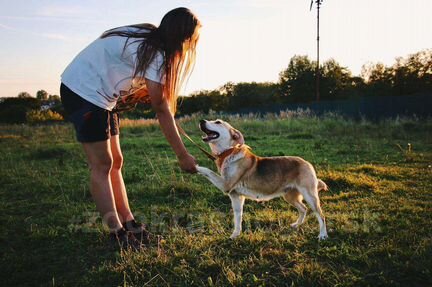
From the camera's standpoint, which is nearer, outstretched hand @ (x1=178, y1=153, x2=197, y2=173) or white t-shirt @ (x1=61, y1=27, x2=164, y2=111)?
white t-shirt @ (x1=61, y1=27, x2=164, y2=111)

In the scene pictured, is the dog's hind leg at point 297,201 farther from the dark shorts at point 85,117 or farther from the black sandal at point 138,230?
the dark shorts at point 85,117

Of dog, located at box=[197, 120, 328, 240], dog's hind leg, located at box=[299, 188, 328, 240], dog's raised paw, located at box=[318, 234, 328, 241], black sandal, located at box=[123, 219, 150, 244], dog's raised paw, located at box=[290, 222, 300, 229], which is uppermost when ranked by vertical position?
dog, located at box=[197, 120, 328, 240]

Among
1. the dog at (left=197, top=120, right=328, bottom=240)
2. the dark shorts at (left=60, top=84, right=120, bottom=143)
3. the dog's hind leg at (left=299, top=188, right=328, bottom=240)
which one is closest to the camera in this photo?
the dark shorts at (left=60, top=84, right=120, bottom=143)

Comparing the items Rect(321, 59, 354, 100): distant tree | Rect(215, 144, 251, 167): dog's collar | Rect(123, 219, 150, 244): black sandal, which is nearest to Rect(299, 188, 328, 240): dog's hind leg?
Rect(215, 144, 251, 167): dog's collar

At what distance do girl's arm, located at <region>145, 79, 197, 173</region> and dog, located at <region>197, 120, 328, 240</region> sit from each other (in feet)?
2.53

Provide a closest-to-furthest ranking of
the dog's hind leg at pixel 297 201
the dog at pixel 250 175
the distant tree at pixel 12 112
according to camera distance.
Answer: the dog at pixel 250 175 → the dog's hind leg at pixel 297 201 → the distant tree at pixel 12 112

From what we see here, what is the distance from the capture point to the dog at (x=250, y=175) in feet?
14.1

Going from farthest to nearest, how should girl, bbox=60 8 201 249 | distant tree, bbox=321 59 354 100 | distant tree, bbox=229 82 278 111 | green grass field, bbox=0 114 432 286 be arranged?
1. distant tree, bbox=229 82 278 111
2. distant tree, bbox=321 59 354 100
3. girl, bbox=60 8 201 249
4. green grass field, bbox=0 114 432 286

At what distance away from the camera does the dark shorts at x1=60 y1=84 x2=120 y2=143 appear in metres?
3.25

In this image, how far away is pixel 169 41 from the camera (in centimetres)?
316

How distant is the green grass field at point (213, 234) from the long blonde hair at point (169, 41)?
1.62m

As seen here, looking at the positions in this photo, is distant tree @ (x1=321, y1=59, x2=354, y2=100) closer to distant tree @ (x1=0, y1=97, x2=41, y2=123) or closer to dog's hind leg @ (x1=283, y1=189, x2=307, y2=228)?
distant tree @ (x1=0, y1=97, x2=41, y2=123)

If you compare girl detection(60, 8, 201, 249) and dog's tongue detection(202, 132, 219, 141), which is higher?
girl detection(60, 8, 201, 249)

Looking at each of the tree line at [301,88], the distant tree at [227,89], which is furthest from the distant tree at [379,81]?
the distant tree at [227,89]
